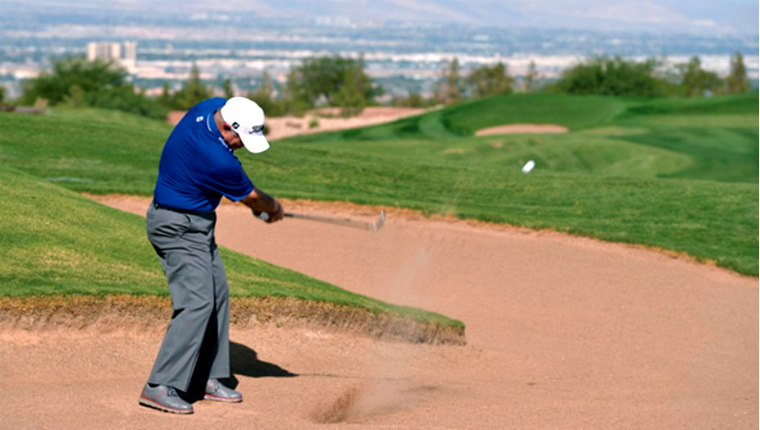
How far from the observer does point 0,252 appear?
10586 mm

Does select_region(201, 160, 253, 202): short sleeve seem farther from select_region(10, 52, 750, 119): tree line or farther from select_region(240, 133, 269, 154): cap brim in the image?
select_region(10, 52, 750, 119): tree line

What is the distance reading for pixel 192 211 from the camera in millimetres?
7992

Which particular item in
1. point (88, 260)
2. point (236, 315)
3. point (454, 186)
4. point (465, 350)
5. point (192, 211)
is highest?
point (192, 211)

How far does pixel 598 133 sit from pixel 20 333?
35.7 meters

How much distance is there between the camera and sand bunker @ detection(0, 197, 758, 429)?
27.7ft

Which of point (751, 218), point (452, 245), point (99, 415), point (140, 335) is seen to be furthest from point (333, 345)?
point (751, 218)

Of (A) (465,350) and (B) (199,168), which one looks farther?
(A) (465,350)

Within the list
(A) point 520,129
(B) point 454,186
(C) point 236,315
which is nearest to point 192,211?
(C) point 236,315

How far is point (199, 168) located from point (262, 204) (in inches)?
24.1

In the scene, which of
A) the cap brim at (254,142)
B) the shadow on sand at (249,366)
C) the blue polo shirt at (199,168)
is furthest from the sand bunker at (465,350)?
the cap brim at (254,142)

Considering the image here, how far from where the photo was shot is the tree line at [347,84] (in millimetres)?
78312

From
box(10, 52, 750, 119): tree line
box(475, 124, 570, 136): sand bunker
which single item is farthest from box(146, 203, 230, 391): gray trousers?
box(10, 52, 750, 119): tree line

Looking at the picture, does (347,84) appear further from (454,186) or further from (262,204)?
(262,204)

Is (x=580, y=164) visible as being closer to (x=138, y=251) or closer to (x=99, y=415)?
(x=138, y=251)
